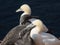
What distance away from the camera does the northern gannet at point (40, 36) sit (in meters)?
4.54

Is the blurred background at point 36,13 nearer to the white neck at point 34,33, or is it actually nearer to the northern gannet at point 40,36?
the northern gannet at point 40,36

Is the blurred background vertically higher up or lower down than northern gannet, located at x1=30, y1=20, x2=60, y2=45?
lower down

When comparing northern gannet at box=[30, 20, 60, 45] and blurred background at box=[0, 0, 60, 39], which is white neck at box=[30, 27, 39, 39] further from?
blurred background at box=[0, 0, 60, 39]

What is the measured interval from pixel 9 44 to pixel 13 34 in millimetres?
235

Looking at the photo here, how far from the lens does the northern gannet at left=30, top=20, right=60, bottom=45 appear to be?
4.54 m

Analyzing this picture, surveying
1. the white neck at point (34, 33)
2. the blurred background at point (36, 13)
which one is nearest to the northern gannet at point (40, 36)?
the white neck at point (34, 33)

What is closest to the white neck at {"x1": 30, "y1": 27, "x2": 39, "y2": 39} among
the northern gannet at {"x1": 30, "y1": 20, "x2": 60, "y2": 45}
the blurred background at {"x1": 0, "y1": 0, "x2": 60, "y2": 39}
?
the northern gannet at {"x1": 30, "y1": 20, "x2": 60, "y2": 45}

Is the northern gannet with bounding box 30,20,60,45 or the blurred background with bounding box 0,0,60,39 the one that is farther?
the blurred background with bounding box 0,0,60,39

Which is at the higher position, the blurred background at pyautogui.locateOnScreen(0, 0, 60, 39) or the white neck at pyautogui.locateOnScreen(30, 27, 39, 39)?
the white neck at pyautogui.locateOnScreen(30, 27, 39, 39)

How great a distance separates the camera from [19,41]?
15.3ft

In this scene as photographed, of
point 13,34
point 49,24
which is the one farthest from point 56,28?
point 13,34

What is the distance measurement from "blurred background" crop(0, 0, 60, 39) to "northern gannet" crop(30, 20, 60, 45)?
10.9ft

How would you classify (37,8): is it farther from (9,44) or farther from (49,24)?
(9,44)

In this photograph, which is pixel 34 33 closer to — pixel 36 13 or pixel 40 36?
pixel 40 36
